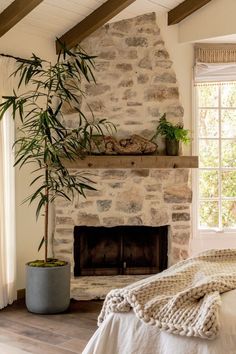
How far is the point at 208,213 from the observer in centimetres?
549

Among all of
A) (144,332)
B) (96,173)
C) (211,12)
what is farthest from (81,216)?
(144,332)

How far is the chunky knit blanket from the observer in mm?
1965

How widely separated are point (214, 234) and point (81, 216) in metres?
1.46

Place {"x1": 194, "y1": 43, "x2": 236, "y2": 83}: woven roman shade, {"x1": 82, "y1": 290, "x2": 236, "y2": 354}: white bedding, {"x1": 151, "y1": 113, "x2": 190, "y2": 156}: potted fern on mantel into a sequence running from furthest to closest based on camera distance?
1. {"x1": 194, "y1": 43, "x2": 236, "y2": 83}: woven roman shade
2. {"x1": 151, "y1": 113, "x2": 190, "y2": 156}: potted fern on mantel
3. {"x1": 82, "y1": 290, "x2": 236, "y2": 354}: white bedding

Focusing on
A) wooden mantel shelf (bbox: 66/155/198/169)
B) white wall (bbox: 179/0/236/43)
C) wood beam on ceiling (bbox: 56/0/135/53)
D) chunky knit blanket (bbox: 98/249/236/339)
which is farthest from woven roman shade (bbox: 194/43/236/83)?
chunky knit blanket (bbox: 98/249/236/339)

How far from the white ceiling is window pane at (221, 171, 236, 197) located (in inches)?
73.7

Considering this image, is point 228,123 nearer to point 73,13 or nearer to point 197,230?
point 197,230

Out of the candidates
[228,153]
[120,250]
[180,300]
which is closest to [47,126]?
[120,250]

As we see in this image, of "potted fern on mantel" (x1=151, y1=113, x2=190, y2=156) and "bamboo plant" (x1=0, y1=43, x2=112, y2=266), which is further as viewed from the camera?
Result: "potted fern on mantel" (x1=151, y1=113, x2=190, y2=156)

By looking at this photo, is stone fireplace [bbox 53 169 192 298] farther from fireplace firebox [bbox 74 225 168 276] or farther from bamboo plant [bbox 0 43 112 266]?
bamboo plant [bbox 0 43 112 266]

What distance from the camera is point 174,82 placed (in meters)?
5.19

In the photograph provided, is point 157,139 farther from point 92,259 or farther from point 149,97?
point 92,259

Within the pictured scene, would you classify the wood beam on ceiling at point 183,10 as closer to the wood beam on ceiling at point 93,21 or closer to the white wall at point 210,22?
the white wall at point 210,22

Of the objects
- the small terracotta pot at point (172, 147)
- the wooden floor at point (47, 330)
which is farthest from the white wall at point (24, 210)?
the small terracotta pot at point (172, 147)
